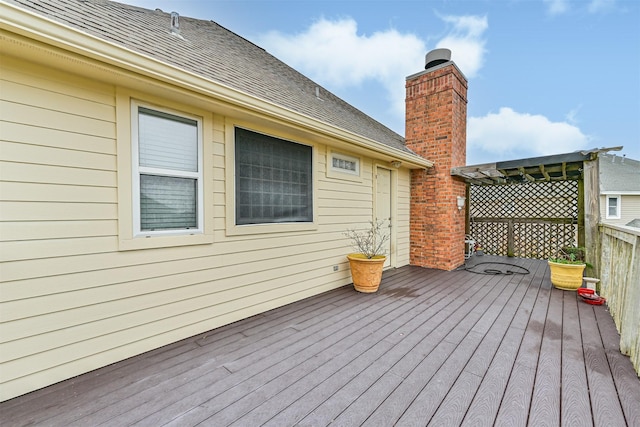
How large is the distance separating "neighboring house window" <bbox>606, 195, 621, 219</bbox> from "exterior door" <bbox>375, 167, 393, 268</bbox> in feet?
47.3

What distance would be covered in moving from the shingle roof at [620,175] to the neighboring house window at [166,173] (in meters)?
16.5

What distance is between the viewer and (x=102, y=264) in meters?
2.12

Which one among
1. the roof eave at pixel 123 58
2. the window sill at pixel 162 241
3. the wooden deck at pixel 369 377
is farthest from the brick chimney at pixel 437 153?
the window sill at pixel 162 241

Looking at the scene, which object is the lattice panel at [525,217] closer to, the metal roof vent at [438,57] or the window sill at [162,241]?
the metal roof vent at [438,57]

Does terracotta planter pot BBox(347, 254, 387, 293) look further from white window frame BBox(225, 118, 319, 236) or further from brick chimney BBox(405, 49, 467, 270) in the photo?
brick chimney BBox(405, 49, 467, 270)

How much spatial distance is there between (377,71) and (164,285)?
11.1m

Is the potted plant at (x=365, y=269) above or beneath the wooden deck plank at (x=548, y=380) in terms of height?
above

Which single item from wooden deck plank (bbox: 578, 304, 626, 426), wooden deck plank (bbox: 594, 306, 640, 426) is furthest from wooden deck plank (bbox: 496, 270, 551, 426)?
wooden deck plank (bbox: 594, 306, 640, 426)

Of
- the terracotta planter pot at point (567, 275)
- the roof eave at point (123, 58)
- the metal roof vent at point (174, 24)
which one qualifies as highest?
the metal roof vent at point (174, 24)

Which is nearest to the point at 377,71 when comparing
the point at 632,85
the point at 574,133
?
the point at 632,85

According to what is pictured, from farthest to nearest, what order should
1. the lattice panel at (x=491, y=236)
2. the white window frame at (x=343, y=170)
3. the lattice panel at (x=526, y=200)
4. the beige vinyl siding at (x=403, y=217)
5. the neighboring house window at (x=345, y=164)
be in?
the lattice panel at (x=491, y=236) → the lattice panel at (x=526, y=200) → the beige vinyl siding at (x=403, y=217) → the neighboring house window at (x=345, y=164) → the white window frame at (x=343, y=170)

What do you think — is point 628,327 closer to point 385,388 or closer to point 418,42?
point 385,388

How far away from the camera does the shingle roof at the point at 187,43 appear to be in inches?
84.4

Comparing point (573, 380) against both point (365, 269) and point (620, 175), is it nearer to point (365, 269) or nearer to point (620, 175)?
point (365, 269)
